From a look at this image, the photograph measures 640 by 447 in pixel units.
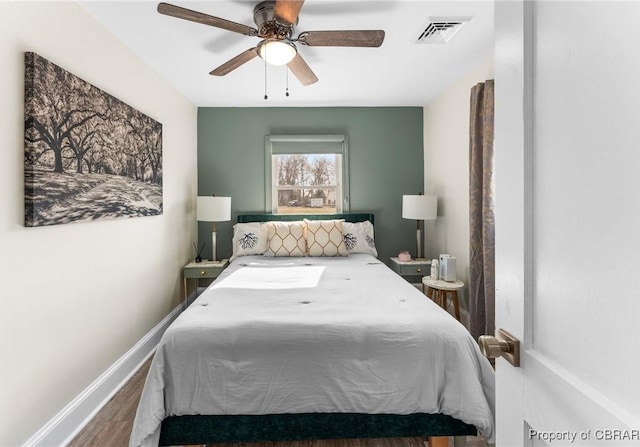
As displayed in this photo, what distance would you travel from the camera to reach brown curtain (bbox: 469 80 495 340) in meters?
2.76

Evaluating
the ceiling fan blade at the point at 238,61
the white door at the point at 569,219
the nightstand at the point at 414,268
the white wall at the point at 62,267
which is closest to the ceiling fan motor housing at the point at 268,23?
the ceiling fan blade at the point at 238,61

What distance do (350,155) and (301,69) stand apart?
1936 mm

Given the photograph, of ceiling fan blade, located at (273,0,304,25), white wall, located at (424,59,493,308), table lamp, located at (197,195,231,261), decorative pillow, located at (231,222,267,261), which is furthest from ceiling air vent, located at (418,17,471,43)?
table lamp, located at (197,195,231,261)

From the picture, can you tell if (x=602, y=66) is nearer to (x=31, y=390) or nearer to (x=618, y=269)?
(x=618, y=269)

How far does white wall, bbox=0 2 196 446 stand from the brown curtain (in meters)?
2.84

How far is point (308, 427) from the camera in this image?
1723mm

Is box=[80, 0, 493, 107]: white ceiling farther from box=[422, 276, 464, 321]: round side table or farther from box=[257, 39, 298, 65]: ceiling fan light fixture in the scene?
box=[422, 276, 464, 321]: round side table

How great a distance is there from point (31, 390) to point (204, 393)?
0.91 meters

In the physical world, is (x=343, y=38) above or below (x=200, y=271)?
above

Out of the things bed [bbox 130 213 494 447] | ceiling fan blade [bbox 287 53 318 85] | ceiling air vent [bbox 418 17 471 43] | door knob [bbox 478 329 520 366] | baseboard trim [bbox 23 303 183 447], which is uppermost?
ceiling air vent [bbox 418 17 471 43]

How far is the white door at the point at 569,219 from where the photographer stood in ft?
1.56

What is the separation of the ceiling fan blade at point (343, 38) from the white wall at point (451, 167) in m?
1.37

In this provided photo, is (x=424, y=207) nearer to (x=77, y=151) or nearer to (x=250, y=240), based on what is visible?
(x=250, y=240)

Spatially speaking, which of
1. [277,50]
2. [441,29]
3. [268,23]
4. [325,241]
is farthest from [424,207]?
[268,23]
